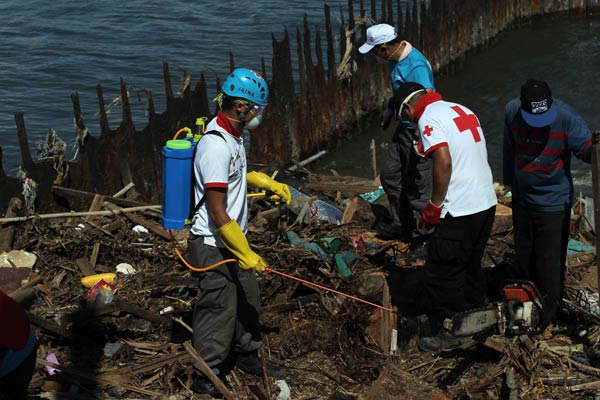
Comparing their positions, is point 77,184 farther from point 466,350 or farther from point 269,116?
point 466,350

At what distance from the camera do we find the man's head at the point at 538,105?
650 centimetres

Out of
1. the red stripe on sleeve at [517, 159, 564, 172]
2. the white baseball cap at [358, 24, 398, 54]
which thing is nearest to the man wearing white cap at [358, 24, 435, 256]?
the white baseball cap at [358, 24, 398, 54]

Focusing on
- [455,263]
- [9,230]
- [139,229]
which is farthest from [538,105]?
[9,230]

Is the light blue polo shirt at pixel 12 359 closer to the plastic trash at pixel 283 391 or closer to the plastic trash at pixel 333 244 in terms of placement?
the plastic trash at pixel 283 391

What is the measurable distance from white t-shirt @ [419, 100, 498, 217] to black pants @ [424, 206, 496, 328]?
0.11m

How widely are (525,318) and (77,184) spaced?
5.35 m

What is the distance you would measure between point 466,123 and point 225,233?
2022 mm

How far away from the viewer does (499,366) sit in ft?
21.1

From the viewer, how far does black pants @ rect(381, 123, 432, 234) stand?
8.72 meters

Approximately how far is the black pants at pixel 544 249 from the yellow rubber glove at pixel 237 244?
2408mm

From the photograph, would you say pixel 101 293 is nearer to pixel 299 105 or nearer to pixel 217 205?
pixel 217 205

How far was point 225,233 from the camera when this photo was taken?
5734 mm

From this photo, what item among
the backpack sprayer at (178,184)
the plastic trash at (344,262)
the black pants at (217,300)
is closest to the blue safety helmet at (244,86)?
the backpack sprayer at (178,184)

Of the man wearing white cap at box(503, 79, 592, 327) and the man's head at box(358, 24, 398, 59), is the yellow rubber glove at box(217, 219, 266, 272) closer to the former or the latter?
the man wearing white cap at box(503, 79, 592, 327)
